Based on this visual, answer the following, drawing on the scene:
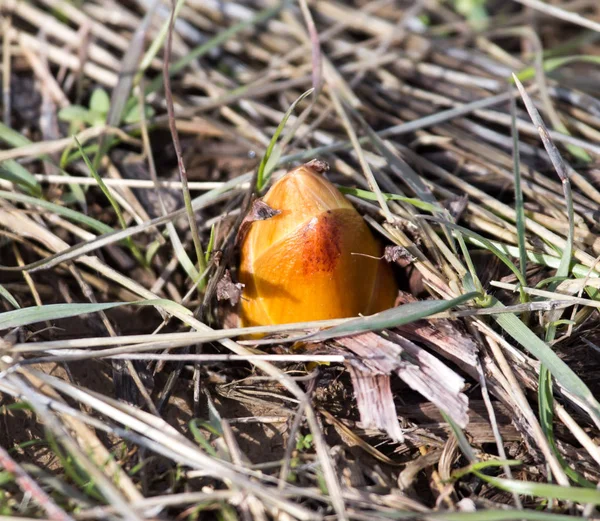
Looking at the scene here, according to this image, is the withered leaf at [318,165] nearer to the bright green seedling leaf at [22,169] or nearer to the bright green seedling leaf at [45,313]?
the bright green seedling leaf at [45,313]

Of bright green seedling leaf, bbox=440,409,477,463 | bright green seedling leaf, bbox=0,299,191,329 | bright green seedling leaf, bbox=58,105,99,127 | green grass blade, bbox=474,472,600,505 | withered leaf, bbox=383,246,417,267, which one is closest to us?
green grass blade, bbox=474,472,600,505

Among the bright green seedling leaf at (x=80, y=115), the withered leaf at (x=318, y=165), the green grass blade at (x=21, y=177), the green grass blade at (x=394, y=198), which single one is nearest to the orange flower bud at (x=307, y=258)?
the withered leaf at (x=318, y=165)

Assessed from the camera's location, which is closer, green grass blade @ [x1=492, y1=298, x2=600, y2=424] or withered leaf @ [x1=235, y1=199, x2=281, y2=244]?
green grass blade @ [x1=492, y1=298, x2=600, y2=424]

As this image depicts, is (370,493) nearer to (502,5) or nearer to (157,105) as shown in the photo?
(157,105)

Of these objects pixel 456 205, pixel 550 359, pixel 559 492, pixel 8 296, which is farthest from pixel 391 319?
pixel 8 296

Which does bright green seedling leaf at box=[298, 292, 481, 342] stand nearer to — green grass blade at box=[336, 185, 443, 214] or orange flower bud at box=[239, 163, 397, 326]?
orange flower bud at box=[239, 163, 397, 326]

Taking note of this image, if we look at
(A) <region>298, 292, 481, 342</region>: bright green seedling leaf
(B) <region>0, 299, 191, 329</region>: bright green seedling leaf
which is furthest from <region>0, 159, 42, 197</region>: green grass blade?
(A) <region>298, 292, 481, 342</region>: bright green seedling leaf

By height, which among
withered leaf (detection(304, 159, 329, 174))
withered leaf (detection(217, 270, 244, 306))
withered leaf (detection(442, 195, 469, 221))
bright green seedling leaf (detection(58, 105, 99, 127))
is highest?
bright green seedling leaf (detection(58, 105, 99, 127))
